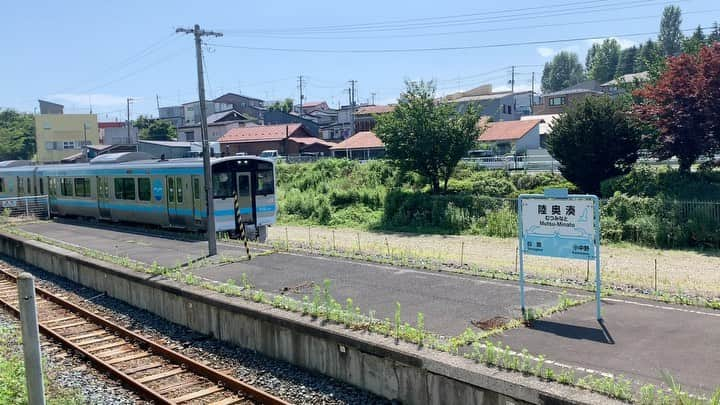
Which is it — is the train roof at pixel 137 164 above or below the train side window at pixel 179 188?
above

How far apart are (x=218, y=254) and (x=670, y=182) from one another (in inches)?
677

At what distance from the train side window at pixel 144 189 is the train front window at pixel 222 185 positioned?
12.3ft

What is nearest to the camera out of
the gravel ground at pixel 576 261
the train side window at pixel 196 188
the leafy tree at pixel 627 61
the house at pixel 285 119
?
the gravel ground at pixel 576 261

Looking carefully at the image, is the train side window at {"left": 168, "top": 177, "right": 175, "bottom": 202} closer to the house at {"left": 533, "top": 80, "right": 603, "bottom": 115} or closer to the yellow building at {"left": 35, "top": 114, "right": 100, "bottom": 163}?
the yellow building at {"left": 35, "top": 114, "right": 100, "bottom": 163}

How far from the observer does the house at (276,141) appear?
62.1 meters

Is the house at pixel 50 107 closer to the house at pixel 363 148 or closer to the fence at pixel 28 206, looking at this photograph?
the house at pixel 363 148

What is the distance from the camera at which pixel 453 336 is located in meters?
7.86

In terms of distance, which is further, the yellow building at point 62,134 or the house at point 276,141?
the yellow building at point 62,134

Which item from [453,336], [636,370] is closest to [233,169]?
[453,336]

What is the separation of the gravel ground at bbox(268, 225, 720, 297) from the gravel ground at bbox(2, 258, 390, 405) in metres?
5.91

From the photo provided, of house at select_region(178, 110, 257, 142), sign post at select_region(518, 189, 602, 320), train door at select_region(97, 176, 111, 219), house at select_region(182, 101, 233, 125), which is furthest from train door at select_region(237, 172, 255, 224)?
house at select_region(182, 101, 233, 125)

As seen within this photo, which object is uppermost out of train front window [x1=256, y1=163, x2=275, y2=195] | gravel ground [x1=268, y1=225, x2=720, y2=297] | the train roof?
the train roof

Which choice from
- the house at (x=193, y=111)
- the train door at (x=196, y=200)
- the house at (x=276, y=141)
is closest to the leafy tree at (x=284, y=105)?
the house at (x=193, y=111)

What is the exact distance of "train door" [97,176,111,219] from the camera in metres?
23.7
